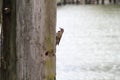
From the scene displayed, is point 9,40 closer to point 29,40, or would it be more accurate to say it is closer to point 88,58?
point 29,40

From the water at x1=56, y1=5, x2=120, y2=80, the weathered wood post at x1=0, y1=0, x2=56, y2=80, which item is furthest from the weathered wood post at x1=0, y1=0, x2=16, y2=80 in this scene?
the water at x1=56, y1=5, x2=120, y2=80

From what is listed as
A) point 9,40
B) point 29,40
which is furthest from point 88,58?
point 29,40

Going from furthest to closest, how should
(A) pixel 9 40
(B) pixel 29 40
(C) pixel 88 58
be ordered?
(C) pixel 88 58, (A) pixel 9 40, (B) pixel 29 40

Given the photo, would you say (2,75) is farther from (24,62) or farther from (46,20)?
(46,20)

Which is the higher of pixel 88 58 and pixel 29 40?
pixel 29 40

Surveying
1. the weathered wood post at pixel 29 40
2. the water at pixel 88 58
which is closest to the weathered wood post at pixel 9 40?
the weathered wood post at pixel 29 40

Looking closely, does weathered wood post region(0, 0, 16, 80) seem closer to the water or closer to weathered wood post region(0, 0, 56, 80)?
weathered wood post region(0, 0, 56, 80)

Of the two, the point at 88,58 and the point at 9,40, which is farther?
the point at 88,58

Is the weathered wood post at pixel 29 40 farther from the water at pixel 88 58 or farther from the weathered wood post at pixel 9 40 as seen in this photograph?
the water at pixel 88 58

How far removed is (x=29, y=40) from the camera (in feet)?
10.2

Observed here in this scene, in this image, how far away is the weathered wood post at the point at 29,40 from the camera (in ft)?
10.2

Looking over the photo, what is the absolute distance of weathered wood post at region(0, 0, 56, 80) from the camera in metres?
3.11

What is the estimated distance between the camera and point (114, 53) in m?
15.8

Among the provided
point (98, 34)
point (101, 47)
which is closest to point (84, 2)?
point (98, 34)
